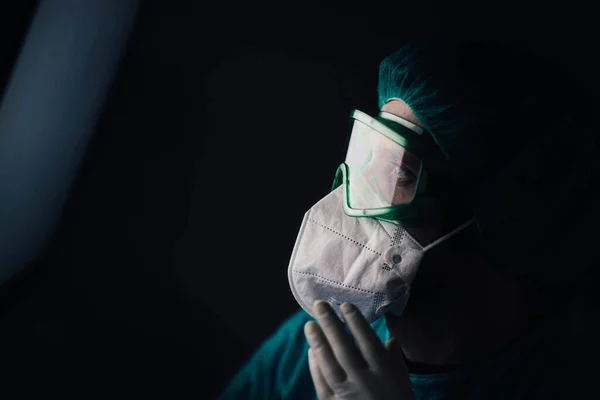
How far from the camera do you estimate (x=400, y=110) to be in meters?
1.00

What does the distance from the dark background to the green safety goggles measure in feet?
0.98

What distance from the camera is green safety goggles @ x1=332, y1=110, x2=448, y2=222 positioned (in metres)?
0.95

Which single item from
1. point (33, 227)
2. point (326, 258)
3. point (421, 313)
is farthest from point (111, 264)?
point (421, 313)

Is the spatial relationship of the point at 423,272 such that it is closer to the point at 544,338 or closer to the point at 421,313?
the point at 421,313

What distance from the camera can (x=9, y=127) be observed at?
1.08 m

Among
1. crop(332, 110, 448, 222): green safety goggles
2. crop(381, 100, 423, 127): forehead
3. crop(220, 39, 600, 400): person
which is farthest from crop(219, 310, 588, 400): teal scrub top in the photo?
crop(381, 100, 423, 127): forehead

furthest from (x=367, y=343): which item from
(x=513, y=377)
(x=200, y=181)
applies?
(x=200, y=181)

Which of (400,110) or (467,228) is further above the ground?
(400,110)

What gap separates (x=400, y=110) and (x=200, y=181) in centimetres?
51

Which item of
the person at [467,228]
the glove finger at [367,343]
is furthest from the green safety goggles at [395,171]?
the glove finger at [367,343]

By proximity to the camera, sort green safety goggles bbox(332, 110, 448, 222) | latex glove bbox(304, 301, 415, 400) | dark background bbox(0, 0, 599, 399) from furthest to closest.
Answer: dark background bbox(0, 0, 599, 399) → green safety goggles bbox(332, 110, 448, 222) → latex glove bbox(304, 301, 415, 400)

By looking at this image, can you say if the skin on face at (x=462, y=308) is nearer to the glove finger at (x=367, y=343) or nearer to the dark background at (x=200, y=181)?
the glove finger at (x=367, y=343)

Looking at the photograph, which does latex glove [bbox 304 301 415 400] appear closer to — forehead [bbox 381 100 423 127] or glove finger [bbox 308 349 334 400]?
glove finger [bbox 308 349 334 400]

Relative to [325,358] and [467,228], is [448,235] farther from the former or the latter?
[325,358]
